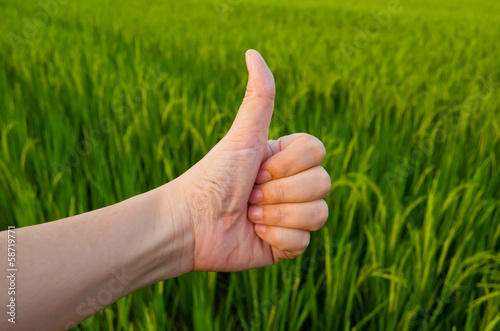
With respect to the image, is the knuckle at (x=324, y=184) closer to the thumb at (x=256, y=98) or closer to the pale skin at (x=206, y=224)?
the pale skin at (x=206, y=224)

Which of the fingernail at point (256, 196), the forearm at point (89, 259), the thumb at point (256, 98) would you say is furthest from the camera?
the fingernail at point (256, 196)

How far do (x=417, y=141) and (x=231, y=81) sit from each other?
0.91 meters

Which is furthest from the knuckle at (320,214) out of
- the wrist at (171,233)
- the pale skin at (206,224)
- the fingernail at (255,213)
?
the wrist at (171,233)

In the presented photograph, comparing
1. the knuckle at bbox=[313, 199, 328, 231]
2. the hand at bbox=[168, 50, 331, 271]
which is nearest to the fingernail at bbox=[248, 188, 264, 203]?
the hand at bbox=[168, 50, 331, 271]

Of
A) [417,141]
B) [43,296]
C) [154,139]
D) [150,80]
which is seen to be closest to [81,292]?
[43,296]

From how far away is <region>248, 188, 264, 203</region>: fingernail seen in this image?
0.83m

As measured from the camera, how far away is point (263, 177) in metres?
0.83

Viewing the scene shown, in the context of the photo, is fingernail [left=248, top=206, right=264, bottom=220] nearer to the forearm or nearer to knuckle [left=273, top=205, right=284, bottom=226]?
knuckle [left=273, top=205, right=284, bottom=226]

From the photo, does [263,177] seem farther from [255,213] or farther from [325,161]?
[325,161]

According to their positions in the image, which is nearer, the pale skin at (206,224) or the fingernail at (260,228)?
the pale skin at (206,224)

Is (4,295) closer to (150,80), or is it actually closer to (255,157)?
(255,157)

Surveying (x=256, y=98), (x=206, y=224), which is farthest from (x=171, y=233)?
(x=256, y=98)

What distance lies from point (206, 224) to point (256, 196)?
107mm

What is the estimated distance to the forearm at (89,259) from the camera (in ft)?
2.04
